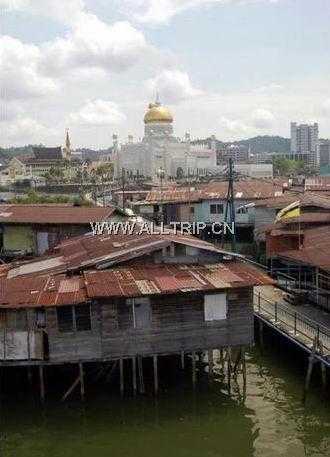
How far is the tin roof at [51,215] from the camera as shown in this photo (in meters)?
40.2

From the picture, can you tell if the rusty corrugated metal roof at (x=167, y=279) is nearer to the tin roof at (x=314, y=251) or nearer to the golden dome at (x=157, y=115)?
the tin roof at (x=314, y=251)

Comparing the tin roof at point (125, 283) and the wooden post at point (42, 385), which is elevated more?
the tin roof at point (125, 283)

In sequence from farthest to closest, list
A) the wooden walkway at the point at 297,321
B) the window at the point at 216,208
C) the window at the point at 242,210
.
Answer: the window at the point at 216,208 → the window at the point at 242,210 → the wooden walkway at the point at 297,321

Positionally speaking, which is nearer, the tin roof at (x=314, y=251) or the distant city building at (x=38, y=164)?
the tin roof at (x=314, y=251)

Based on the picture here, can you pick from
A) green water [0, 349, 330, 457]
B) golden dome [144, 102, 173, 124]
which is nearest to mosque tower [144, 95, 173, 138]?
golden dome [144, 102, 173, 124]

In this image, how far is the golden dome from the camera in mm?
127000

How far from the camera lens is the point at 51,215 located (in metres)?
41.8

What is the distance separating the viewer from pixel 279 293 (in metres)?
34.0

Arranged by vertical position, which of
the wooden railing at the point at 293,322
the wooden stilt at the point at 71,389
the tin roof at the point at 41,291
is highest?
the tin roof at the point at 41,291

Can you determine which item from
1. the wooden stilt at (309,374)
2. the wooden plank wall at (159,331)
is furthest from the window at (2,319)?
the wooden stilt at (309,374)

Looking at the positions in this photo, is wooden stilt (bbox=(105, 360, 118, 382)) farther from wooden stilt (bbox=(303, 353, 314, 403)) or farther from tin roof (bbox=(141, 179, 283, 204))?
tin roof (bbox=(141, 179, 283, 204))

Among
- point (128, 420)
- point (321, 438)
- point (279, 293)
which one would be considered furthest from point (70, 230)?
point (321, 438)

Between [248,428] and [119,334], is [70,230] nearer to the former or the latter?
[119,334]

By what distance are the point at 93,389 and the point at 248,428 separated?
6.74m
